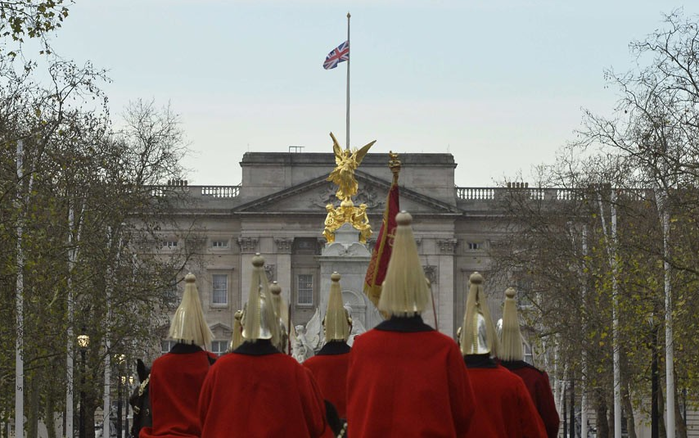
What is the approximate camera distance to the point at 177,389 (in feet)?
56.2

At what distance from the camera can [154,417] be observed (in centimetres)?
1719

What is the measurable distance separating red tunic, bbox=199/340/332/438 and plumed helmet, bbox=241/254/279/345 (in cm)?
9

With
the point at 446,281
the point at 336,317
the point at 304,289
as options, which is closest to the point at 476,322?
the point at 336,317

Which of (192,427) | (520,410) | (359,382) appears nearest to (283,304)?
(192,427)

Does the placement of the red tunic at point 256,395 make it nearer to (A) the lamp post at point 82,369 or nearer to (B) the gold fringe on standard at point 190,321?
(B) the gold fringe on standard at point 190,321

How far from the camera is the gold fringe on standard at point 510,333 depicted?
1608cm

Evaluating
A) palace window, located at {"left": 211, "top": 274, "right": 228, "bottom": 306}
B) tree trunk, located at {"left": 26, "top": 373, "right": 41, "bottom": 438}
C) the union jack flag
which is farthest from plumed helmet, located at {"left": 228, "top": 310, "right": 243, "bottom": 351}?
palace window, located at {"left": 211, "top": 274, "right": 228, "bottom": 306}

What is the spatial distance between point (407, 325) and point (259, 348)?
6.00 feet

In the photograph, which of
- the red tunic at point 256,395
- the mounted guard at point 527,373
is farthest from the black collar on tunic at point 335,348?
the red tunic at point 256,395

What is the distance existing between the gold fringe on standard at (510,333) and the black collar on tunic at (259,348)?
9.17 ft

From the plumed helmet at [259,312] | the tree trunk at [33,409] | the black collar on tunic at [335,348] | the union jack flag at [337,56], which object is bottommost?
the tree trunk at [33,409]

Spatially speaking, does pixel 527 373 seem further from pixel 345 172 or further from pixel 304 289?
pixel 304 289

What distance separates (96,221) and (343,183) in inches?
285

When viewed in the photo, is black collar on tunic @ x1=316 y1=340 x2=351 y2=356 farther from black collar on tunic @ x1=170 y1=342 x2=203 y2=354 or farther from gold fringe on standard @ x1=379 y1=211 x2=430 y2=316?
gold fringe on standard @ x1=379 y1=211 x2=430 y2=316
